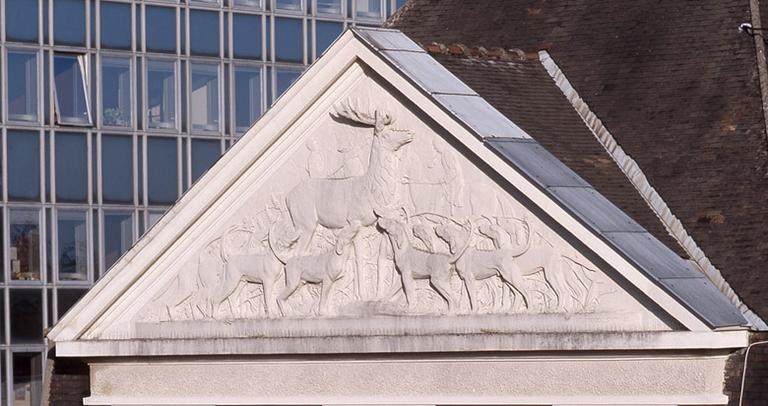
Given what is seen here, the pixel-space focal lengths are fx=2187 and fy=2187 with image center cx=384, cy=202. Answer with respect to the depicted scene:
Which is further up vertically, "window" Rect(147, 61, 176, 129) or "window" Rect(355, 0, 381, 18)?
"window" Rect(355, 0, 381, 18)

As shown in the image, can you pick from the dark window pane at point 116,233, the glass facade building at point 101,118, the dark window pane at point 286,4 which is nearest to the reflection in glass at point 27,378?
the glass facade building at point 101,118

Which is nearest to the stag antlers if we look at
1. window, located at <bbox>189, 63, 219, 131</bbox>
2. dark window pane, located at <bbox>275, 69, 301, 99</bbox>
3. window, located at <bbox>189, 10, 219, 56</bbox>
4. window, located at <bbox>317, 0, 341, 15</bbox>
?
window, located at <bbox>189, 10, 219, 56</bbox>

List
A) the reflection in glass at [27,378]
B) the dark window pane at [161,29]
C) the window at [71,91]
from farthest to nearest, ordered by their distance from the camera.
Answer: the dark window pane at [161,29]
the window at [71,91]
the reflection in glass at [27,378]

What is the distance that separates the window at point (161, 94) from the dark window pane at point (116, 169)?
103 cm

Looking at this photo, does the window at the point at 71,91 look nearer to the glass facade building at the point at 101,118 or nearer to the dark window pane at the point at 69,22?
the glass facade building at the point at 101,118

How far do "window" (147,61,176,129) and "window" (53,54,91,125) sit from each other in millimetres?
1644

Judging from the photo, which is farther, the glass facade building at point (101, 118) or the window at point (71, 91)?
the window at point (71, 91)

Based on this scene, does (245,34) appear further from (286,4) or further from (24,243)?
(24,243)

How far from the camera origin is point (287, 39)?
55031 millimetres

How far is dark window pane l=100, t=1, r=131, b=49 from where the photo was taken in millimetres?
51844

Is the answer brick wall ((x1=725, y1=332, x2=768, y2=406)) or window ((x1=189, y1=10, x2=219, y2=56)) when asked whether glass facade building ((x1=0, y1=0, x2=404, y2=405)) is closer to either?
window ((x1=189, y1=10, x2=219, y2=56))

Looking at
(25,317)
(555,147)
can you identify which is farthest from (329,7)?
(555,147)

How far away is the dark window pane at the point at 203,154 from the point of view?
5384 centimetres

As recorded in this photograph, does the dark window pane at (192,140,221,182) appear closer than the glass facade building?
No
